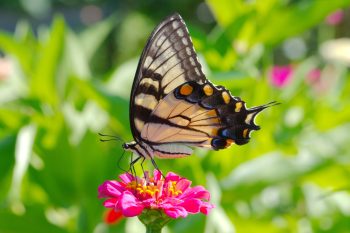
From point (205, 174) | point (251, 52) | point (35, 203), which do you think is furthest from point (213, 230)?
point (251, 52)

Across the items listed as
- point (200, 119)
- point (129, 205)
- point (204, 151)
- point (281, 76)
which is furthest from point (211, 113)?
point (281, 76)

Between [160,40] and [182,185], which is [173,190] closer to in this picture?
[182,185]

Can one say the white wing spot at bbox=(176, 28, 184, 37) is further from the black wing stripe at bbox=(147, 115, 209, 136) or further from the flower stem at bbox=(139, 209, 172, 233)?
the flower stem at bbox=(139, 209, 172, 233)

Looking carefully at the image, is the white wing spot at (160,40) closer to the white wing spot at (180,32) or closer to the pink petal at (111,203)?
the white wing spot at (180,32)

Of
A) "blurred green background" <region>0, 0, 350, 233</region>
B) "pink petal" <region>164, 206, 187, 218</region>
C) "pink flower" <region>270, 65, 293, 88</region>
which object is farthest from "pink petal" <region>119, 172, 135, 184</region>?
"pink flower" <region>270, 65, 293, 88</region>

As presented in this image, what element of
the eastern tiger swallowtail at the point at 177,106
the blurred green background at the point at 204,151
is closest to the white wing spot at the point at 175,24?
the eastern tiger swallowtail at the point at 177,106

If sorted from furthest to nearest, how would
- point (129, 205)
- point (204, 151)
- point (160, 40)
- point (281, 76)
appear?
point (281, 76)
point (204, 151)
point (160, 40)
point (129, 205)

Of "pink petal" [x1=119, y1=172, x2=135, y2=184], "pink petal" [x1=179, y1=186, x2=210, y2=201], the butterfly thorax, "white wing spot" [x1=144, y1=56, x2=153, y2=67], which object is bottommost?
"pink petal" [x1=179, y1=186, x2=210, y2=201]
